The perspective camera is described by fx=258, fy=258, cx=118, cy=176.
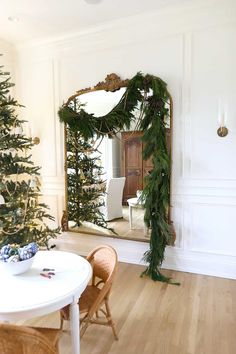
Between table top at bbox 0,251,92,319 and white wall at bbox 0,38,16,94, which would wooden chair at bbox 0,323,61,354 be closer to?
table top at bbox 0,251,92,319

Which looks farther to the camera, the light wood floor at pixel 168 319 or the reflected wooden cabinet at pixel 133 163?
the reflected wooden cabinet at pixel 133 163

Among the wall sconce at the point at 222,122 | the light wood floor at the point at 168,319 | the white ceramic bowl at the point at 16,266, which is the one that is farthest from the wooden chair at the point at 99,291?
the wall sconce at the point at 222,122

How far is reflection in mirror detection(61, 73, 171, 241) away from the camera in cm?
323

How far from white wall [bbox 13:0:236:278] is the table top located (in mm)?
1726

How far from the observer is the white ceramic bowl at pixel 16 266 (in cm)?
158

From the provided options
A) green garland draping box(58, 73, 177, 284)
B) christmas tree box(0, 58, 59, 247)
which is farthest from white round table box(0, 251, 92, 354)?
green garland draping box(58, 73, 177, 284)

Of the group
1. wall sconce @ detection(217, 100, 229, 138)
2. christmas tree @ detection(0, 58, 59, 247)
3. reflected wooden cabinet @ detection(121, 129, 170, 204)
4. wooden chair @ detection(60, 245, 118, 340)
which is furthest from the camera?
reflected wooden cabinet @ detection(121, 129, 170, 204)

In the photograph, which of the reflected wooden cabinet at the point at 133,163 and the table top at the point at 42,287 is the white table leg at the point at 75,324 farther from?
the reflected wooden cabinet at the point at 133,163

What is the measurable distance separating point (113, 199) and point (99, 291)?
1598 millimetres

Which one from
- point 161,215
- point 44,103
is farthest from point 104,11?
point 161,215

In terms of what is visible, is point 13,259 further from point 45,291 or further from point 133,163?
point 133,163

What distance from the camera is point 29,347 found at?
3.57 ft

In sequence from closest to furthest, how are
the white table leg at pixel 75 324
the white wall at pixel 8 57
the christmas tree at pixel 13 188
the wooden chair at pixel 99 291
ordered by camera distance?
the white table leg at pixel 75 324
the wooden chair at pixel 99 291
the christmas tree at pixel 13 188
the white wall at pixel 8 57

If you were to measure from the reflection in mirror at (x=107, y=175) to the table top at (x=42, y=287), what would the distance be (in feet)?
4.95
